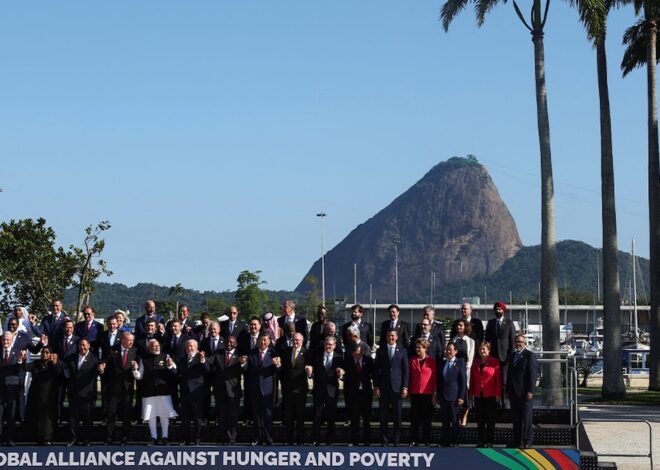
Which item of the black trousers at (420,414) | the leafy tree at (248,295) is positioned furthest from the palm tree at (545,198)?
the leafy tree at (248,295)

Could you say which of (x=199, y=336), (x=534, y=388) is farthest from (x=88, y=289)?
(x=534, y=388)

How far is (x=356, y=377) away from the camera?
722 inches

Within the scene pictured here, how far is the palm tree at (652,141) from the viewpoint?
4073cm

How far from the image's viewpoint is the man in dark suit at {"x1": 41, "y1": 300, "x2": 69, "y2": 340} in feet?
63.3

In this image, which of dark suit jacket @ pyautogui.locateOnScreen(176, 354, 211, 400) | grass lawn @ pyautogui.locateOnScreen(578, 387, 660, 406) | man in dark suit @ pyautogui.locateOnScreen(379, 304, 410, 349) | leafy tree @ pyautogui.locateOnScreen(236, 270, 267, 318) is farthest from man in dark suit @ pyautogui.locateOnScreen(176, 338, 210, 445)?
leafy tree @ pyautogui.locateOnScreen(236, 270, 267, 318)

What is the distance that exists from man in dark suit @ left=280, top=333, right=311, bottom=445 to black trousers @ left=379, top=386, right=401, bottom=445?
1.33m

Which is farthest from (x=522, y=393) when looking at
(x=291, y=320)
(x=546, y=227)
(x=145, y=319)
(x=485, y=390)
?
(x=546, y=227)

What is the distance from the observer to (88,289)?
51.8 metres

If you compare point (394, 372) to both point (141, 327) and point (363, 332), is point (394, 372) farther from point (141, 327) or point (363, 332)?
point (141, 327)

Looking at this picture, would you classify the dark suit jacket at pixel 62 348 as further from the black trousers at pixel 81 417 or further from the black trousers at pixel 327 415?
the black trousers at pixel 327 415

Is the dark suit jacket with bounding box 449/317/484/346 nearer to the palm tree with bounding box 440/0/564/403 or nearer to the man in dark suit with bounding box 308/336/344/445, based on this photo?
the man in dark suit with bounding box 308/336/344/445

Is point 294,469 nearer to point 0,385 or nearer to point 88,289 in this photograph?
point 0,385

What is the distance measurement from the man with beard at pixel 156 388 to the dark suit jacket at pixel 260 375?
4.37 ft

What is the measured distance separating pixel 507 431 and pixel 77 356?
7.27 meters
